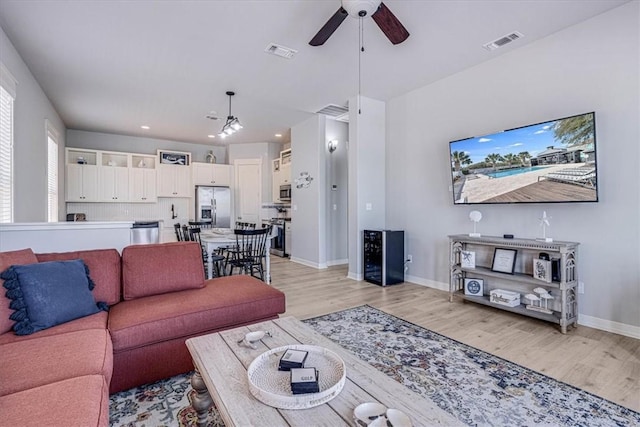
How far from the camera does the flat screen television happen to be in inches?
112

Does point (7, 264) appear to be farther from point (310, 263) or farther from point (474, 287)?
point (310, 263)

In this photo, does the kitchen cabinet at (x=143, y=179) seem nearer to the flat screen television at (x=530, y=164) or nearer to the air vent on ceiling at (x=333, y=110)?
the air vent on ceiling at (x=333, y=110)

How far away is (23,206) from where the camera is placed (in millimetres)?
3627

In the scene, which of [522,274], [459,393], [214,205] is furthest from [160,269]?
[214,205]

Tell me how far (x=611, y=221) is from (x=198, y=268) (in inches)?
151

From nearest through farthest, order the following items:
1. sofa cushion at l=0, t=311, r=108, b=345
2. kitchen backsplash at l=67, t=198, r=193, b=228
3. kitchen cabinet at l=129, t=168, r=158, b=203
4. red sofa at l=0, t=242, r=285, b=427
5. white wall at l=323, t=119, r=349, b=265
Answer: red sofa at l=0, t=242, r=285, b=427
sofa cushion at l=0, t=311, r=108, b=345
white wall at l=323, t=119, r=349, b=265
kitchen backsplash at l=67, t=198, r=193, b=228
kitchen cabinet at l=129, t=168, r=158, b=203

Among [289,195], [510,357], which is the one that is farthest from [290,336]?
[289,195]

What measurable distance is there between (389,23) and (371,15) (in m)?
0.17

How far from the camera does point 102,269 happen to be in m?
2.38

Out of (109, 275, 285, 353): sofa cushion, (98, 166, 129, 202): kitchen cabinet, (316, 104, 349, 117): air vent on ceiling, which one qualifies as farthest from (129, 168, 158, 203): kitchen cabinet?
(109, 275, 285, 353): sofa cushion

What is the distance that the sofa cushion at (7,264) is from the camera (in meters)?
1.77

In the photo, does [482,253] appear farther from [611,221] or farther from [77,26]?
[77,26]

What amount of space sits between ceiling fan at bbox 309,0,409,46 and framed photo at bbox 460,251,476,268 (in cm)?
256

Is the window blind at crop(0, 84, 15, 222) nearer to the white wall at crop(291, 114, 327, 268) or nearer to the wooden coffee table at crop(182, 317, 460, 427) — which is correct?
the wooden coffee table at crop(182, 317, 460, 427)
